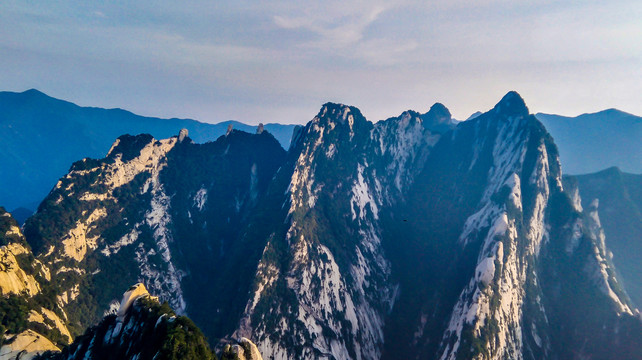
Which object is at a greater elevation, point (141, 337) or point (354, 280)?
point (354, 280)

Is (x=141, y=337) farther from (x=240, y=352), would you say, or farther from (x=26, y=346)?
(x=26, y=346)

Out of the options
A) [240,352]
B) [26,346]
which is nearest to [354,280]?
[240,352]

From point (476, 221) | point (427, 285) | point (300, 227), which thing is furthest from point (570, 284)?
point (300, 227)

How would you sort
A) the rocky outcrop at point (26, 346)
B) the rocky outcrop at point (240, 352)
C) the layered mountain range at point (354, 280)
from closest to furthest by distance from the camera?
the rocky outcrop at point (240, 352), the rocky outcrop at point (26, 346), the layered mountain range at point (354, 280)

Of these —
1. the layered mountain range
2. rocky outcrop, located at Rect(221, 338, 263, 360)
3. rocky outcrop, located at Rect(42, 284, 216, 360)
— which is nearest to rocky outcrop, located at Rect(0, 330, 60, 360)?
rocky outcrop, located at Rect(42, 284, 216, 360)

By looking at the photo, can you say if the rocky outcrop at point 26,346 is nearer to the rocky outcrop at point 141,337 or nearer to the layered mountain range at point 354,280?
the rocky outcrop at point 141,337

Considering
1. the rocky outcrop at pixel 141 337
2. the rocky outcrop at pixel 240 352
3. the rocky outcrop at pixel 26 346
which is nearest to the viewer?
the rocky outcrop at pixel 141 337

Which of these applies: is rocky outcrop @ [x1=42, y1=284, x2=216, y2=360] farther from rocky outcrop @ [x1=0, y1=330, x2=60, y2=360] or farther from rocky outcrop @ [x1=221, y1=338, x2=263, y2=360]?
rocky outcrop @ [x1=0, y1=330, x2=60, y2=360]

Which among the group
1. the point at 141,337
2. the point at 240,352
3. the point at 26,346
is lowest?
the point at 26,346

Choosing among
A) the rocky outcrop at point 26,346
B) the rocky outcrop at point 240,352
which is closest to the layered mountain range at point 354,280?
the rocky outcrop at point 26,346

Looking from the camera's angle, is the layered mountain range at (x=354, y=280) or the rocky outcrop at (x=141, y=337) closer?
the rocky outcrop at (x=141, y=337)

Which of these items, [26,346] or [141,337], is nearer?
[141,337]
